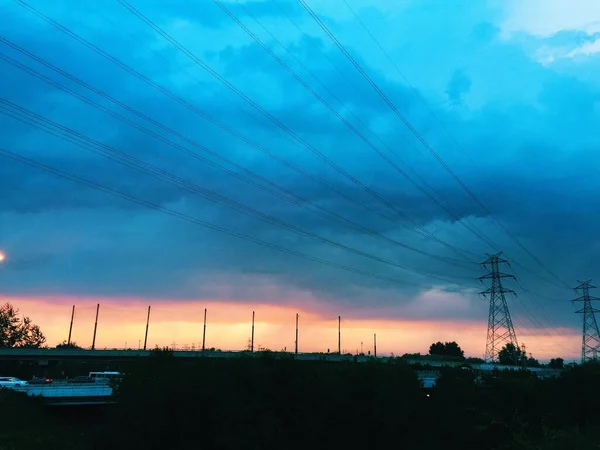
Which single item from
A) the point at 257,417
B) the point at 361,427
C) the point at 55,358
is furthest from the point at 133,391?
the point at 55,358

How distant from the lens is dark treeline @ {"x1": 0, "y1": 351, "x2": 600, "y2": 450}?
181 ft

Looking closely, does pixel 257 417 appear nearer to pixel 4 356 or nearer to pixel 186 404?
pixel 186 404

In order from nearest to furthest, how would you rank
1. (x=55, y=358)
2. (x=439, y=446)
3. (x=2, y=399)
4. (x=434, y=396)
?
(x=2, y=399) < (x=439, y=446) < (x=434, y=396) < (x=55, y=358)

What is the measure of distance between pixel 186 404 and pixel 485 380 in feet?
215

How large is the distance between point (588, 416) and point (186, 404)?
65.9 meters

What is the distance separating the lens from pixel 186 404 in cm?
5509

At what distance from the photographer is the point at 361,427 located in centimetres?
7150

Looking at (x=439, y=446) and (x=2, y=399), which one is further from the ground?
(x=2, y=399)

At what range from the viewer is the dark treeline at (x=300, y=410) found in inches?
2167

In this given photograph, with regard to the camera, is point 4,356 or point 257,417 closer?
point 257,417

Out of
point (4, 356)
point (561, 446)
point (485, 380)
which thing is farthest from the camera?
point (4, 356)

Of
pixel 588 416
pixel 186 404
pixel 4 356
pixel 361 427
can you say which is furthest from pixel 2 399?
pixel 588 416

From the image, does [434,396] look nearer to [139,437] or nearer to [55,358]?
[139,437]

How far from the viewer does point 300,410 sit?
2571 inches
